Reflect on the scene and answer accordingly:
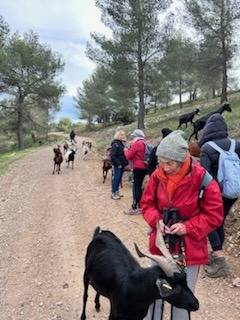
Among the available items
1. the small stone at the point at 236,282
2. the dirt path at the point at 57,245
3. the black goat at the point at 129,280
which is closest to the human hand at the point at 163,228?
the black goat at the point at 129,280

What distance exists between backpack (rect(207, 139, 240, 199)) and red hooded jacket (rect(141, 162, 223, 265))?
1.99m

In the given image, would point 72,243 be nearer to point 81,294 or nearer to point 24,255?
point 24,255

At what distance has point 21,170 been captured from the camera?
2017 centimetres

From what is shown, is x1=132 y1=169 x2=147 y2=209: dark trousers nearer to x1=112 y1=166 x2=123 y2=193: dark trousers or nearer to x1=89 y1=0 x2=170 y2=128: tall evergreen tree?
x1=112 y1=166 x2=123 y2=193: dark trousers

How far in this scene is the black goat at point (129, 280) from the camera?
12.4ft

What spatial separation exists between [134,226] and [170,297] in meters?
5.74

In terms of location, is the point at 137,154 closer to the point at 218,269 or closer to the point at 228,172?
the point at 218,269

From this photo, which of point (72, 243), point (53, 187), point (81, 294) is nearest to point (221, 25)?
point (53, 187)

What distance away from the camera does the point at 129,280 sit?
14.6 ft

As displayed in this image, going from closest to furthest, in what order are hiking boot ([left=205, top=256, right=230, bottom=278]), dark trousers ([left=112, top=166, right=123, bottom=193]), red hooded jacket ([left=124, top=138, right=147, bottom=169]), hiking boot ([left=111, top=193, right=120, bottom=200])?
hiking boot ([left=205, top=256, right=230, bottom=278]) < red hooded jacket ([left=124, top=138, right=147, bottom=169]) < dark trousers ([left=112, top=166, right=123, bottom=193]) < hiking boot ([left=111, top=193, right=120, bottom=200])

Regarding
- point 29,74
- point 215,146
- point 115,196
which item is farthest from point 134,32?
point 215,146

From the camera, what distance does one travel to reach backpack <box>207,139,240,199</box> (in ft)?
19.8

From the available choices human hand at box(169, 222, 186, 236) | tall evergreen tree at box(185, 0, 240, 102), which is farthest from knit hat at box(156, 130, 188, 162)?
tall evergreen tree at box(185, 0, 240, 102)

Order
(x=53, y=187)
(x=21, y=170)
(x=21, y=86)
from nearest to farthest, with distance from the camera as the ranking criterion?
(x=53, y=187)
(x=21, y=170)
(x=21, y=86)
